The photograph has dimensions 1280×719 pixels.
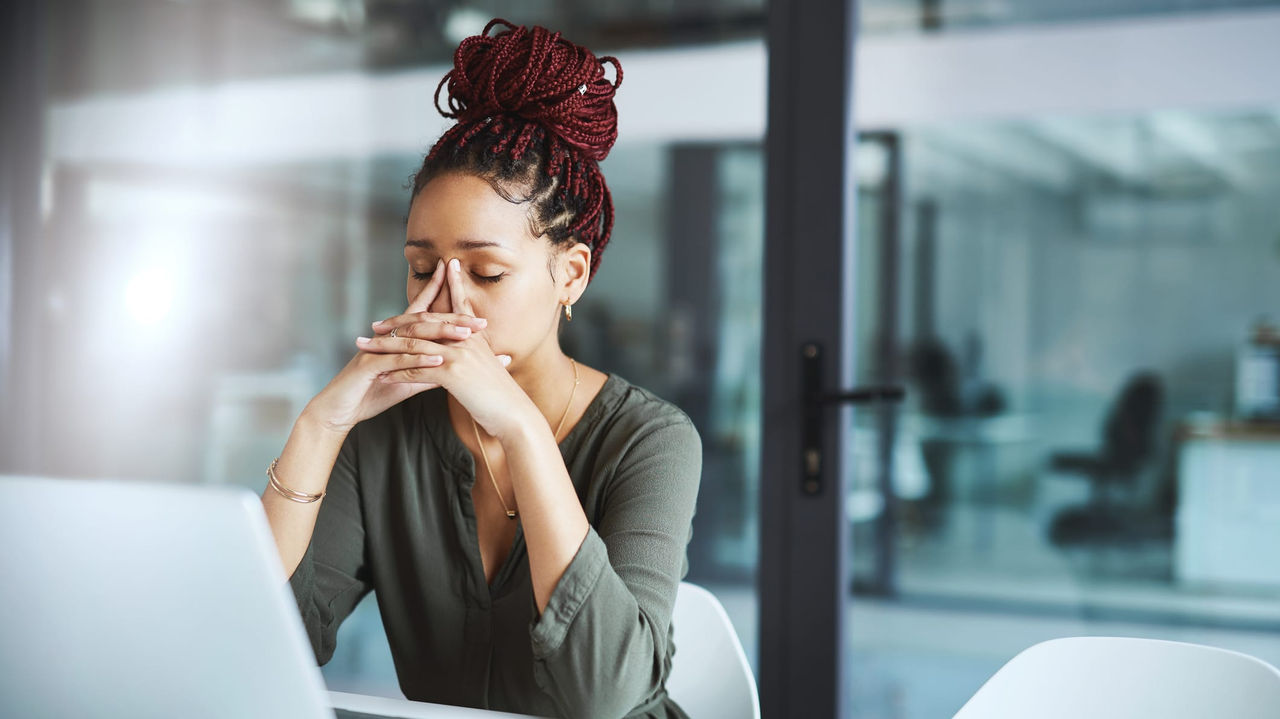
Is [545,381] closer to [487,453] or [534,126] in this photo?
[487,453]

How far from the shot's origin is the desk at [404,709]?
99cm

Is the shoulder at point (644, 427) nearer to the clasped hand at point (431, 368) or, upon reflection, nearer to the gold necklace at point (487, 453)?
the gold necklace at point (487, 453)

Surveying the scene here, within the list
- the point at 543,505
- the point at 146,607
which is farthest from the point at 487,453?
the point at 146,607

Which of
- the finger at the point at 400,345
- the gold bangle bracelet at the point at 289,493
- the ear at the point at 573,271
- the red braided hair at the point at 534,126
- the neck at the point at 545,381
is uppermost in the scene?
the red braided hair at the point at 534,126

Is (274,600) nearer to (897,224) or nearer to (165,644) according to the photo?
(165,644)

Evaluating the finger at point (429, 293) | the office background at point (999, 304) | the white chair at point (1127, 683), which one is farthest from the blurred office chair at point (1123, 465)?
the finger at point (429, 293)

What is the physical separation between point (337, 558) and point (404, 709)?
0.42 m

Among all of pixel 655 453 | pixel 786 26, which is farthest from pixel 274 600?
pixel 786 26

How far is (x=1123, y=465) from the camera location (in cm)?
209

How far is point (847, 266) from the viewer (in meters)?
2.06

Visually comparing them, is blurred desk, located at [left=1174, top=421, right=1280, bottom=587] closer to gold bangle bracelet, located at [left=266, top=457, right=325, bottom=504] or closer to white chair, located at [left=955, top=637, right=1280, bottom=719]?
white chair, located at [left=955, top=637, right=1280, bottom=719]

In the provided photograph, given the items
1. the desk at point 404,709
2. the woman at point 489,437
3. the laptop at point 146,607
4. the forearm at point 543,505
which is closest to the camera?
the laptop at point 146,607

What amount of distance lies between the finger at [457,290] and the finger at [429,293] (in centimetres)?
2

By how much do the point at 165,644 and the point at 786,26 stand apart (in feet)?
5.69
